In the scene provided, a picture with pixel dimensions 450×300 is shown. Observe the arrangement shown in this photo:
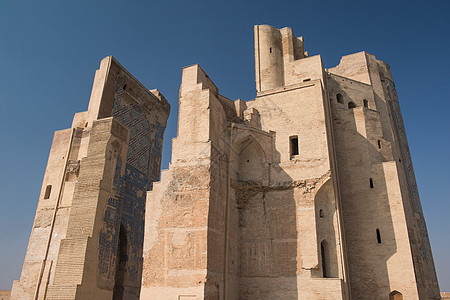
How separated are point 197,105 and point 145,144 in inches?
181

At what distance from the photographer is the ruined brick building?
10203mm

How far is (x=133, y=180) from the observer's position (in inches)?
560

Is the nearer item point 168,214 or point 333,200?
point 168,214

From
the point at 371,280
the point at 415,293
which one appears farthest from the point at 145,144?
the point at 415,293

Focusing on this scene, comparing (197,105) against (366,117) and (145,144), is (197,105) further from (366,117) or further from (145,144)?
(366,117)

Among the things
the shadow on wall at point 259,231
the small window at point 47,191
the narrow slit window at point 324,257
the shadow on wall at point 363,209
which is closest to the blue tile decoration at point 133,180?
the small window at point 47,191

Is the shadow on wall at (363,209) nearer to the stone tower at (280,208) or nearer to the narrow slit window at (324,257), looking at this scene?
the stone tower at (280,208)

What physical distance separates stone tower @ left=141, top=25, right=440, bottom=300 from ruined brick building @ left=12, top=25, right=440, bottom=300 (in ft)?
0.13

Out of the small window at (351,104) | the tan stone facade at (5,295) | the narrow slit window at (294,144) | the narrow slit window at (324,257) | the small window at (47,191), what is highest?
the small window at (351,104)

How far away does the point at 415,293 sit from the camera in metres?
11.5

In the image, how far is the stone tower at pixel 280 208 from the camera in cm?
1041

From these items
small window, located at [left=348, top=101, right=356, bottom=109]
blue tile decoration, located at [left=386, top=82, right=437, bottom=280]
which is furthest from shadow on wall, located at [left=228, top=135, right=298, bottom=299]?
Result: blue tile decoration, located at [left=386, top=82, right=437, bottom=280]

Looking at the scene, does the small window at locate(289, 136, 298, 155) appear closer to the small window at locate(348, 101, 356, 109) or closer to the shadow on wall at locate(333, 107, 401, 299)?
the shadow on wall at locate(333, 107, 401, 299)

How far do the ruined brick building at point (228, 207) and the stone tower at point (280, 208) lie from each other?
0.13 feet
